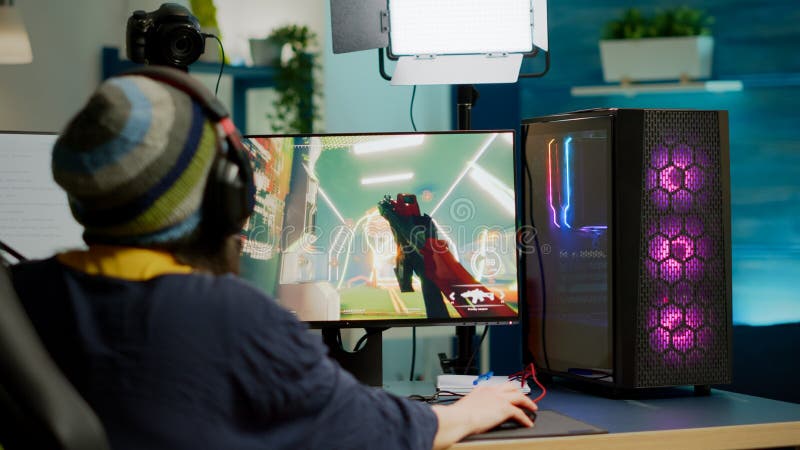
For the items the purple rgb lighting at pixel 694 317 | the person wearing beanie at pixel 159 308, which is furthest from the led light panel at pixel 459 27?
the person wearing beanie at pixel 159 308

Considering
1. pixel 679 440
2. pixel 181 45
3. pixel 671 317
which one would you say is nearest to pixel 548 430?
pixel 679 440

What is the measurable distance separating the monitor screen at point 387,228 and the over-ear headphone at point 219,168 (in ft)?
2.40

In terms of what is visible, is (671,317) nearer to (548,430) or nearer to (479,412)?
(548,430)

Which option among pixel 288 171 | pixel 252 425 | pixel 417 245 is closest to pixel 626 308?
pixel 417 245

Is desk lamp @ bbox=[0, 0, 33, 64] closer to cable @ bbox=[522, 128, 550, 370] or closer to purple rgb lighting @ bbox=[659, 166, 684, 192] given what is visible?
cable @ bbox=[522, 128, 550, 370]

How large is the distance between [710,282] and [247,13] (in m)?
2.73

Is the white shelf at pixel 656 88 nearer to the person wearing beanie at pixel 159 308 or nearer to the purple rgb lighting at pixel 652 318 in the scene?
the purple rgb lighting at pixel 652 318

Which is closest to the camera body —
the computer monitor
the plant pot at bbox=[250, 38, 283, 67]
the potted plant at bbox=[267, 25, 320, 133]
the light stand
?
the computer monitor

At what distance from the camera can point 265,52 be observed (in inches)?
148

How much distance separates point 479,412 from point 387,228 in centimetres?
49

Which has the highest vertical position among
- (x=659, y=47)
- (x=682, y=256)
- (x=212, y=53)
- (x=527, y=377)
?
(x=212, y=53)

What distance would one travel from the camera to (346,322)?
5.21ft

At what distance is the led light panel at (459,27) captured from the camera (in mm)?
1728

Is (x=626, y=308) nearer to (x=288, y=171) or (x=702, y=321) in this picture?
(x=702, y=321)
